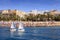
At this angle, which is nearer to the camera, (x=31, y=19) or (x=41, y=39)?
(x=41, y=39)

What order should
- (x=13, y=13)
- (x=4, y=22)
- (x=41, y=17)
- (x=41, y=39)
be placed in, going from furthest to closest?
(x=13, y=13), (x=41, y=17), (x=4, y=22), (x=41, y=39)

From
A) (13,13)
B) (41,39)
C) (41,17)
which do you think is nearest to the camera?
(41,39)

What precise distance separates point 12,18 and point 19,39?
7528 cm

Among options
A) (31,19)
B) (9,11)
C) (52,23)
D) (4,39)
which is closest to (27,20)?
(31,19)

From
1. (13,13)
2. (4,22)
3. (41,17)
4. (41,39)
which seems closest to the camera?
(41,39)

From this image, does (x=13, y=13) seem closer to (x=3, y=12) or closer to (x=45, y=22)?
(x=3, y=12)

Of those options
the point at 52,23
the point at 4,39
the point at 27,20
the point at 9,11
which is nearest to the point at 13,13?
the point at 9,11

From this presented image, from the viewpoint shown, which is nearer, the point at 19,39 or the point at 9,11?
Answer: the point at 19,39

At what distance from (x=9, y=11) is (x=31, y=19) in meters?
24.2

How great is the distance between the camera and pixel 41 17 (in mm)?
118625

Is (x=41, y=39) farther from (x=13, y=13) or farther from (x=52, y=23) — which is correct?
(x=13, y=13)

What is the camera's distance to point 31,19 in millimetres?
118250

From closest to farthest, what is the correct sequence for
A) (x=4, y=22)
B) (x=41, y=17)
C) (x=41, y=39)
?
(x=41, y=39), (x=4, y=22), (x=41, y=17)

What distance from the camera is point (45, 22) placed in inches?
4599
